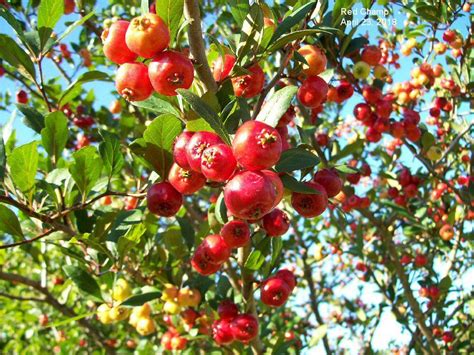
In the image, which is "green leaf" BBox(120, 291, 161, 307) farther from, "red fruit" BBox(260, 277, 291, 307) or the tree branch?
the tree branch

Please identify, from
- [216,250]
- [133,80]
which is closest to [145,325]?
[216,250]

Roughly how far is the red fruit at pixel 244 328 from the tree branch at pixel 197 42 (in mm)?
1353

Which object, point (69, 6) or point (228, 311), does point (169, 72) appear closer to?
point (228, 311)

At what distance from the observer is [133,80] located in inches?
63.9

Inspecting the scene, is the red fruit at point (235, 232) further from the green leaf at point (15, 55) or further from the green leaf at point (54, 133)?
the green leaf at point (15, 55)

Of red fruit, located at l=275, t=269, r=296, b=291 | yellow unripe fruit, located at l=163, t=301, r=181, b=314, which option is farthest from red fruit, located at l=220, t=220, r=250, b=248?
yellow unripe fruit, located at l=163, t=301, r=181, b=314

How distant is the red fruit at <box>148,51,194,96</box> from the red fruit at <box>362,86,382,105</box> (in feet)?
7.47

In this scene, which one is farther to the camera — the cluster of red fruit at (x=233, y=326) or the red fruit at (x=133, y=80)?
the cluster of red fruit at (x=233, y=326)

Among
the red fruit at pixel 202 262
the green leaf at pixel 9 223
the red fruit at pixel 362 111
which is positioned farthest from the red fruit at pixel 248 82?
the red fruit at pixel 362 111

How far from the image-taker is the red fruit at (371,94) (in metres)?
3.50

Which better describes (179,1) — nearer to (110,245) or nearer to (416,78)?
(110,245)

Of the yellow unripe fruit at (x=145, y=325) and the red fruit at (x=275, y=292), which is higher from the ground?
the yellow unripe fruit at (x=145, y=325)

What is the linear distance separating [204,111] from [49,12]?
3.78 feet

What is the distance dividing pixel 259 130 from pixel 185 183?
1.56 feet
